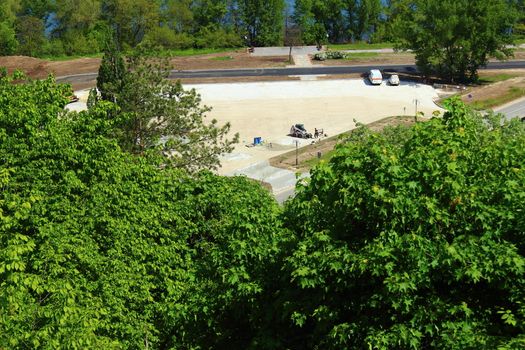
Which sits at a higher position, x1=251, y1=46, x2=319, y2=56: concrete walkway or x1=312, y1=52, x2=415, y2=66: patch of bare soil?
x1=251, y1=46, x2=319, y2=56: concrete walkway

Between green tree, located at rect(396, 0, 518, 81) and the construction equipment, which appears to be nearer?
the construction equipment

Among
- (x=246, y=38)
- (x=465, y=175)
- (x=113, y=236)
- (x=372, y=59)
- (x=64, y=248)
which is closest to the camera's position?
(x=465, y=175)

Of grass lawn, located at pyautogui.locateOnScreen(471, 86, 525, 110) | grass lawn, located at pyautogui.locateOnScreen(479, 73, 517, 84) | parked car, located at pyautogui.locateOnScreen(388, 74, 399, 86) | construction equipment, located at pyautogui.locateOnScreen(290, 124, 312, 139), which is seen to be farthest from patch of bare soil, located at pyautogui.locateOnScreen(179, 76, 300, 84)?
grass lawn, located at pyautogui.locateOnScreen(471, 86, 525, 110)

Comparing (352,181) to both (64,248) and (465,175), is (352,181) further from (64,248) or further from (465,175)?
(64,248)

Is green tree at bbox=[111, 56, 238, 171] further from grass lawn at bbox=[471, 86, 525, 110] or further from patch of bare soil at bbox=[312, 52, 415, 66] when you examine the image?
patch of bare soil at bbox=[312, 52, 415, 66]

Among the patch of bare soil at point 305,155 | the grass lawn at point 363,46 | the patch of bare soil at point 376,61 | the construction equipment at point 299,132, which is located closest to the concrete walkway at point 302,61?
the patch of bare soil at point 376,61

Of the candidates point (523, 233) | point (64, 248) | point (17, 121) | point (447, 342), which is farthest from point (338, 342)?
point (17, 121)

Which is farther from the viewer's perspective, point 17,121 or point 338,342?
point 17,121
